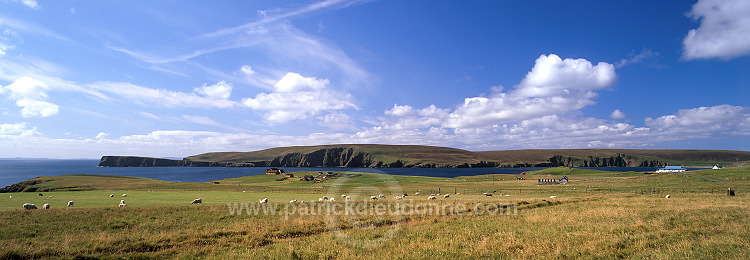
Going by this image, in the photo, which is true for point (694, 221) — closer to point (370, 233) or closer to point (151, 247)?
point (370, 233)

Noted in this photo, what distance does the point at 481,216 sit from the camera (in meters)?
25.5

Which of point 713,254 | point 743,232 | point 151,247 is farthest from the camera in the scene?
point 151,247

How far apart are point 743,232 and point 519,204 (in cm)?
1827

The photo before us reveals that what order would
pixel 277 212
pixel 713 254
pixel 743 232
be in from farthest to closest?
1. pixel 277 212
2. pixel 743 232
3. pixel 713 254

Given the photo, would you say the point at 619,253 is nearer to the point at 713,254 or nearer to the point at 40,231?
the point at 713,254

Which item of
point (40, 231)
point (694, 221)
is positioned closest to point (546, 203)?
point (694, 221)

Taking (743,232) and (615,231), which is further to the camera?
(615,231)

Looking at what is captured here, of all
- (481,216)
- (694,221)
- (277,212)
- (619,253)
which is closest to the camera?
(619,253)

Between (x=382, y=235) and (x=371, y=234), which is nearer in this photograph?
(x=382, y=235)

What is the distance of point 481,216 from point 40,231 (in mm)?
27507

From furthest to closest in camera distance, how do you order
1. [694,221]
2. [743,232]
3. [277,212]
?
1. [277,212]
2. [694,221]
3. [743,232]

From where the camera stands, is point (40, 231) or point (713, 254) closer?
point (713, 254)

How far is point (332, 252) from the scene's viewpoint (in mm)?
15477

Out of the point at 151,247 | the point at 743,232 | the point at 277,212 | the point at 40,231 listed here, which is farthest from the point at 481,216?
the point at 40,231
